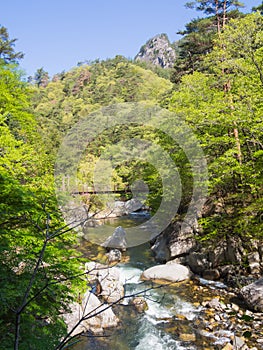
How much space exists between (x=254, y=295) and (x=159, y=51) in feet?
450

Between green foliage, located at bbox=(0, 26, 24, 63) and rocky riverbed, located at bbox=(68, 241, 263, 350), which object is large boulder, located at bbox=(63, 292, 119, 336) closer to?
rocky riverbed, located at bbox=(68, 241, 263, 350)

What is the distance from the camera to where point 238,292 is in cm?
850

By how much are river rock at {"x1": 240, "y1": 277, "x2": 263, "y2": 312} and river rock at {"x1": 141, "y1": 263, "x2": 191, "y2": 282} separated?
8.11 ft

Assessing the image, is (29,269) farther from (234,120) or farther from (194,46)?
(194,46)

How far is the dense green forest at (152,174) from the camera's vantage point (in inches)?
143

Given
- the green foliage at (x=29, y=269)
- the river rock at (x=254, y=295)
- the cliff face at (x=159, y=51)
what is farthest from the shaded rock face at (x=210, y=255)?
the cliff face at (x=159, y=51)

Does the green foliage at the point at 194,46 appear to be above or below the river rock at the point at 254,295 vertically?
above

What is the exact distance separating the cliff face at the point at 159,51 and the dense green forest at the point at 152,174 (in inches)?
4186

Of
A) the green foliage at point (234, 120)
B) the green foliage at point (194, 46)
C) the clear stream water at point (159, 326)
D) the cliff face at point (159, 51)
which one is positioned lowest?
the clear stream water at point (159, 326)

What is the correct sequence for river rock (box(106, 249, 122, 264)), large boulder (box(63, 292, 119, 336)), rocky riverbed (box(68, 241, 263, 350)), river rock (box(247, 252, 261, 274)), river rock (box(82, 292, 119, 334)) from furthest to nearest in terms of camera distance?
river rock (box(106, 249, 122, 264)), river rock (box(247, 252, 261, 274)), river rock (box(82, 292, 119, 334)), large boulder (box(63, 292, 119, 336)), rocky riverbed (box(68, 241, 263, 350))

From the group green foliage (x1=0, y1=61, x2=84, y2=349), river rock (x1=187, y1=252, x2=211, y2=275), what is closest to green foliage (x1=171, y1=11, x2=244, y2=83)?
river rock (x1=187, y1=252, x2=211, y2=275)

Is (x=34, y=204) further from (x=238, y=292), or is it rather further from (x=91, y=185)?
(x=91, y=185)

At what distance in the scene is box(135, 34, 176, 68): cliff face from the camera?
124125 mm

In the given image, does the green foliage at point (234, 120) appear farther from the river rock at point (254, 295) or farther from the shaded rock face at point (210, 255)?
the river rock at point (254, 295)
